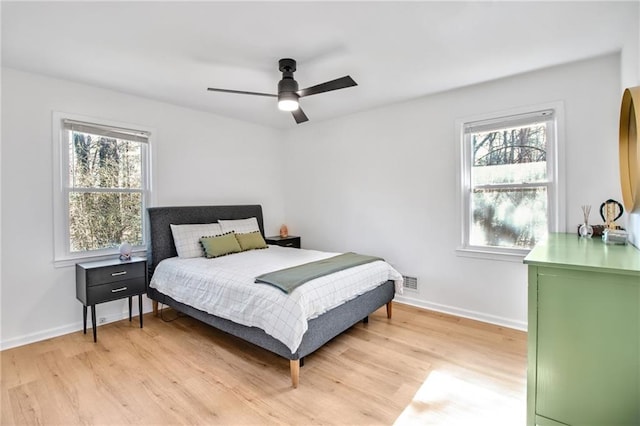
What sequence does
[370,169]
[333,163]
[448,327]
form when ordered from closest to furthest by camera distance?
[448,327] < [370,169] < [333,163]

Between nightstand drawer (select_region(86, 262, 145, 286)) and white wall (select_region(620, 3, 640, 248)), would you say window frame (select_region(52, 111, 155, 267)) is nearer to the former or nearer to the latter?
nightstand drawer (select_region(86, 262, 145, 286))

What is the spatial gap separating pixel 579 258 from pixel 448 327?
6.37 feet

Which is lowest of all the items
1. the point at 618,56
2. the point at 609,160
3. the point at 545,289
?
the point at 545,289

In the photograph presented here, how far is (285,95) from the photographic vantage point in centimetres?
274

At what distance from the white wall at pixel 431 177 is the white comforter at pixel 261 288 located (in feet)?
2.56

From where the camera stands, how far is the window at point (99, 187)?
3.24 m

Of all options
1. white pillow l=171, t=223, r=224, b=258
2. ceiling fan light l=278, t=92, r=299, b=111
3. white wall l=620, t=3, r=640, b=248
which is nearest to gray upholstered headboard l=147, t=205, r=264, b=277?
white pillow l=171, t=223, r=224, b=258

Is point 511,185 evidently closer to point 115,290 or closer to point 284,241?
point 284,241

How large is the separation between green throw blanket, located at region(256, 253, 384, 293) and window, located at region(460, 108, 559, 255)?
1319 millimetres

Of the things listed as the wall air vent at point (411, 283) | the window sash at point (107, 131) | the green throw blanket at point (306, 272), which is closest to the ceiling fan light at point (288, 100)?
the green throw blanket at point (306, 272)

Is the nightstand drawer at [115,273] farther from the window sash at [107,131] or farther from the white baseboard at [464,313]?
the white baseboard at [464,313]

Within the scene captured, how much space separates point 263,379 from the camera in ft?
7.86

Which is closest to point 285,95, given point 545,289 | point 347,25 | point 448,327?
point 347,25

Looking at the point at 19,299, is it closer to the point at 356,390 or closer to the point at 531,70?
the point at 356,390
